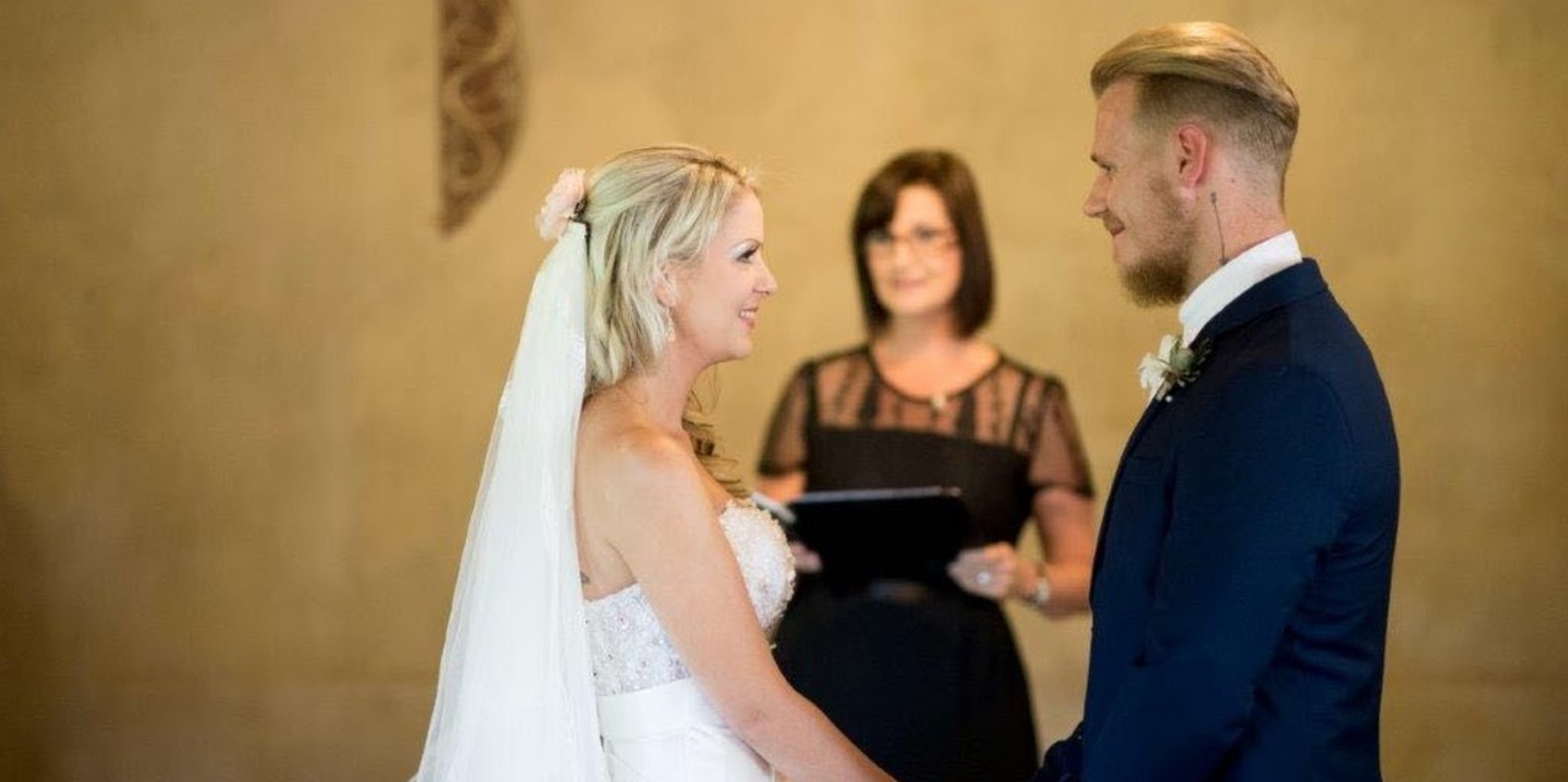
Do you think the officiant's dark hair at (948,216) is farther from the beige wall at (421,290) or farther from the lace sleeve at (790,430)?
the beige wall at (421,290)

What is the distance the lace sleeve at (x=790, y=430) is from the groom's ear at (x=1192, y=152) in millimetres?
2433

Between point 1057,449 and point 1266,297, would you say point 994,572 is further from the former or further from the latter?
point 1266,297

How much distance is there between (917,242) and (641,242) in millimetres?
2037

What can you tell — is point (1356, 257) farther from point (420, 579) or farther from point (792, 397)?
point (420, 579)

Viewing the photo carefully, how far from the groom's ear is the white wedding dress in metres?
0.93

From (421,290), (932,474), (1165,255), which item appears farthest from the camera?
(421,290)

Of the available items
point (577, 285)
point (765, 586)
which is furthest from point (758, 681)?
point (577, 285)

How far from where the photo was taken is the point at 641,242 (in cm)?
293

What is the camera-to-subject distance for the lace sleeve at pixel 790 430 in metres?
4.80

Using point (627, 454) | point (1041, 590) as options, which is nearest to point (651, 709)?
point (627, 454)

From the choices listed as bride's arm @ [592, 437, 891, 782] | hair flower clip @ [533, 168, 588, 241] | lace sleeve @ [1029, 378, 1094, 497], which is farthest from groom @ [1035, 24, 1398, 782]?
lace sleeve @ [1029, 378, 1094, 497]

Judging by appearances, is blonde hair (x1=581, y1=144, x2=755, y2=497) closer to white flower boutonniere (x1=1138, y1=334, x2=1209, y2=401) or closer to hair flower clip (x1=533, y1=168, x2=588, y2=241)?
hair flower clip (x1=533, y1=168, x2=588, y2=241)

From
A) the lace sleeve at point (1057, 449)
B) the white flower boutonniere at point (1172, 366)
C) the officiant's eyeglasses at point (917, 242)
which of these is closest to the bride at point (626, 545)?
the white flower boutonniere at point (1172, 366)

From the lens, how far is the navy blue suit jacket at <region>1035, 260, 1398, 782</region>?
2.17m
